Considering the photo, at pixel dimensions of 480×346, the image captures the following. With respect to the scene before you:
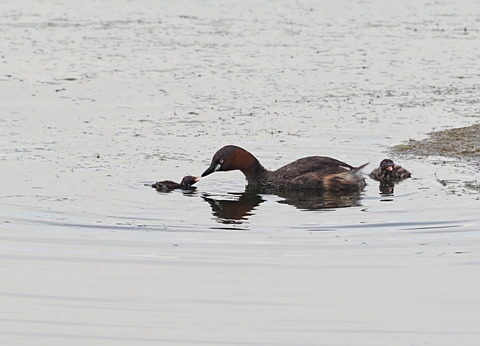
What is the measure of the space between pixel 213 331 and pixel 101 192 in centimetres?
477

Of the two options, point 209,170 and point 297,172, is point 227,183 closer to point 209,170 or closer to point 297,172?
point 209,170

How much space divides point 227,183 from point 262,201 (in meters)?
1.30

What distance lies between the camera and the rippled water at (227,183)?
8312 mm

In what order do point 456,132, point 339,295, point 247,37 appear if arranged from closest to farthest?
point 339,295 < point 456,132 < point 247,37

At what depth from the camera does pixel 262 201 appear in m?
12.7

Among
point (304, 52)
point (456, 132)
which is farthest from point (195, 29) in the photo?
point (456, 132)

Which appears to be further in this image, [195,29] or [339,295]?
[195,29]

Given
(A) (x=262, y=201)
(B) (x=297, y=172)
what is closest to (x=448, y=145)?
(B) (x=297, y=172)

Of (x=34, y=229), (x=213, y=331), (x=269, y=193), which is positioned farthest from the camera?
(x=269, y=193)

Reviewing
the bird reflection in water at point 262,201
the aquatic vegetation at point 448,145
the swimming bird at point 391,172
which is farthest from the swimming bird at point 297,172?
the aquatic vegetation at point 448,145

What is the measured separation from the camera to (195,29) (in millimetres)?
23562

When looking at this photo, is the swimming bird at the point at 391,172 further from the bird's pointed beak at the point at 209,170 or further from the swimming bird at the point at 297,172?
the bird's pointed beak at the point at 209,170

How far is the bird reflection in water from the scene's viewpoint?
468 inches

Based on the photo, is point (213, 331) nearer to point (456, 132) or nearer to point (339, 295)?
point (339, 295)
